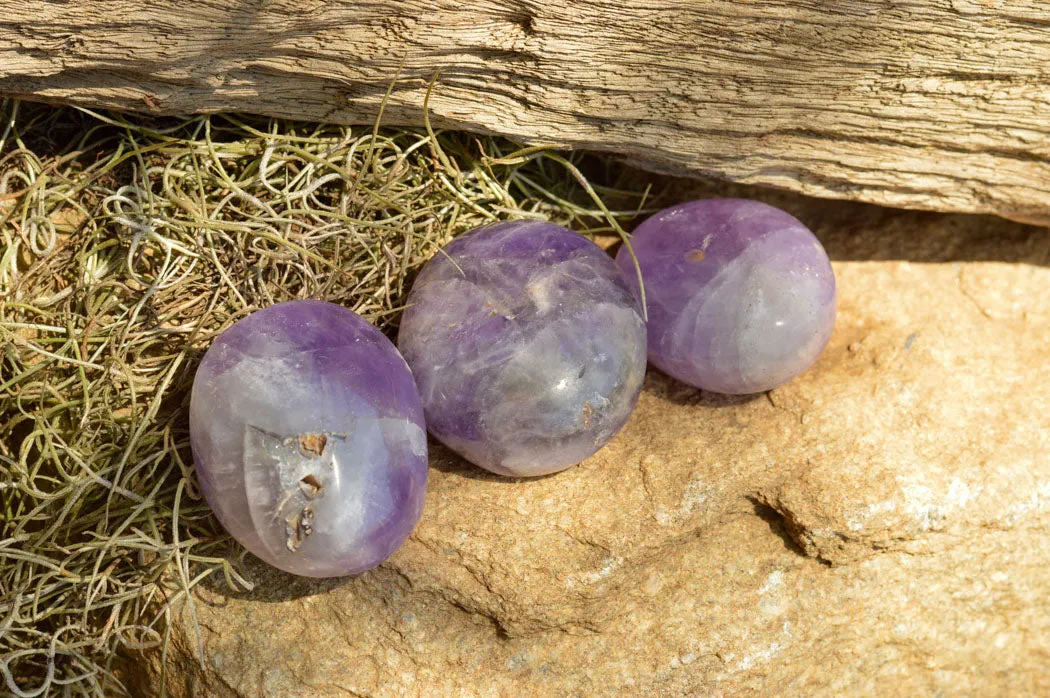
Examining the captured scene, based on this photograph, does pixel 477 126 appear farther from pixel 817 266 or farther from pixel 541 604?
pixel 541 604

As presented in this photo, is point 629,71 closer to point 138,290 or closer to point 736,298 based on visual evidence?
point 736,298

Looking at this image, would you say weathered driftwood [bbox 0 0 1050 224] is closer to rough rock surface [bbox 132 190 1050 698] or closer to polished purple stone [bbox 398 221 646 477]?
polished purple stone [bbox 398 221 646 477]

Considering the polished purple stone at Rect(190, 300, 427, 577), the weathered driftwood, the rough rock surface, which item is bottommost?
the rough rock surface

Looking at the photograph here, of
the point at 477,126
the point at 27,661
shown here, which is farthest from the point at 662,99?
the point at 27,661

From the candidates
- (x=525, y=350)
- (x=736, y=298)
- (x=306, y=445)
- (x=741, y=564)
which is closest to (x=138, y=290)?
(x=306, y=445)

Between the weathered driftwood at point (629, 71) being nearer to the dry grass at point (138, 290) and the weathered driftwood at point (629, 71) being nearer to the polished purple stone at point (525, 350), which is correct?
the dry grass at point (138, 290)

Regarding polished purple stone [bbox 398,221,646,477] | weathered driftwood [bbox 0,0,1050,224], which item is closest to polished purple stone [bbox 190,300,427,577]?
polished purple stone [bbox 398,221,646,477]
